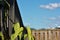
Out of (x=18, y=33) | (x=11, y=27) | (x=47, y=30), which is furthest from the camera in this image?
(x=47, y=30)

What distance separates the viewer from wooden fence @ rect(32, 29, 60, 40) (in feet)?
34.1

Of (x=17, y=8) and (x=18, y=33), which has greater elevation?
(x=17, y=8)

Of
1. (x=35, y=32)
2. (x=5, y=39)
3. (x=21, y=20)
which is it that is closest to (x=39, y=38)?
(x=35, y=32)

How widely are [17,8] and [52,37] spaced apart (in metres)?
2.96

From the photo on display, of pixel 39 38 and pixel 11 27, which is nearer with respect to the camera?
pixel 11 27

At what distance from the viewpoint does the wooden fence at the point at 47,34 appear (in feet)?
34.1

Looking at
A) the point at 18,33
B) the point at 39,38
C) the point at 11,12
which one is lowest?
the point at 39,38

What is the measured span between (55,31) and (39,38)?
0.82 metres

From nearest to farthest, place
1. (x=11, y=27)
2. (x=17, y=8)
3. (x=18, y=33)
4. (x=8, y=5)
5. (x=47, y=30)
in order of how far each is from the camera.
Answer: (x=18, y=33) → (x=11, y=27) → (x=8, y=5) → (x=17, y=8) → (x=47, y=30)

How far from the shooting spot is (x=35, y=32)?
10422mm

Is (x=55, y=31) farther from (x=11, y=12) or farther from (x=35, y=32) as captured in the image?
(x=11, y=12)

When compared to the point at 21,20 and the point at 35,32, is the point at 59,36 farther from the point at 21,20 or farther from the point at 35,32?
the point at 21,20

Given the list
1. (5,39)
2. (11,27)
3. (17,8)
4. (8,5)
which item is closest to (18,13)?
(17,8)

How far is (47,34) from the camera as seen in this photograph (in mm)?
10516
